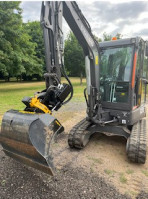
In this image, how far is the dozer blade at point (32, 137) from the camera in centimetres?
237

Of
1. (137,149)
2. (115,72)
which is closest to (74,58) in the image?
(115,72)

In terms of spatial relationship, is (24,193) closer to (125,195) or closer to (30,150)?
(30,150)

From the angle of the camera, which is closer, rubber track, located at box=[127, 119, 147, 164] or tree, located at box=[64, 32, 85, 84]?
rubber track, located at box=[127, 119, 147, 164]

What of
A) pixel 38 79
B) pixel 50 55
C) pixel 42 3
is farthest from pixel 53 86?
pixel 38 79

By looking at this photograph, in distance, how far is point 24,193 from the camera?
2.49 metres

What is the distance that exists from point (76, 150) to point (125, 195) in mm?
1645

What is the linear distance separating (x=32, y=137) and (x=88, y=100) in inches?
78.6

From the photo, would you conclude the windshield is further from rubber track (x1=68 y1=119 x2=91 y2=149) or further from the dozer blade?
the dozer blade

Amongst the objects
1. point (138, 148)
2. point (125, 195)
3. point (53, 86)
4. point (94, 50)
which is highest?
point (94, 50)

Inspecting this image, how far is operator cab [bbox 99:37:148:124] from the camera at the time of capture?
3652mm

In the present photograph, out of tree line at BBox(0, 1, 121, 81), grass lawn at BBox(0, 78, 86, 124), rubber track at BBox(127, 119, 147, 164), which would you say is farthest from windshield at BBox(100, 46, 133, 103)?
tree line at BBox(0, 1, 121, 81)

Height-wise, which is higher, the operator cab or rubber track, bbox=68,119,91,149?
the operator cab

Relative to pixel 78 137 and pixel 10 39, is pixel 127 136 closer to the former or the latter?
pixel 78 137

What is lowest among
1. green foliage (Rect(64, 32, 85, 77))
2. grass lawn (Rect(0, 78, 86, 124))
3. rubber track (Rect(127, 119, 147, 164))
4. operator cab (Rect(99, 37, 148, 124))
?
rubber track (Rect(127, 119, 147, 164))
